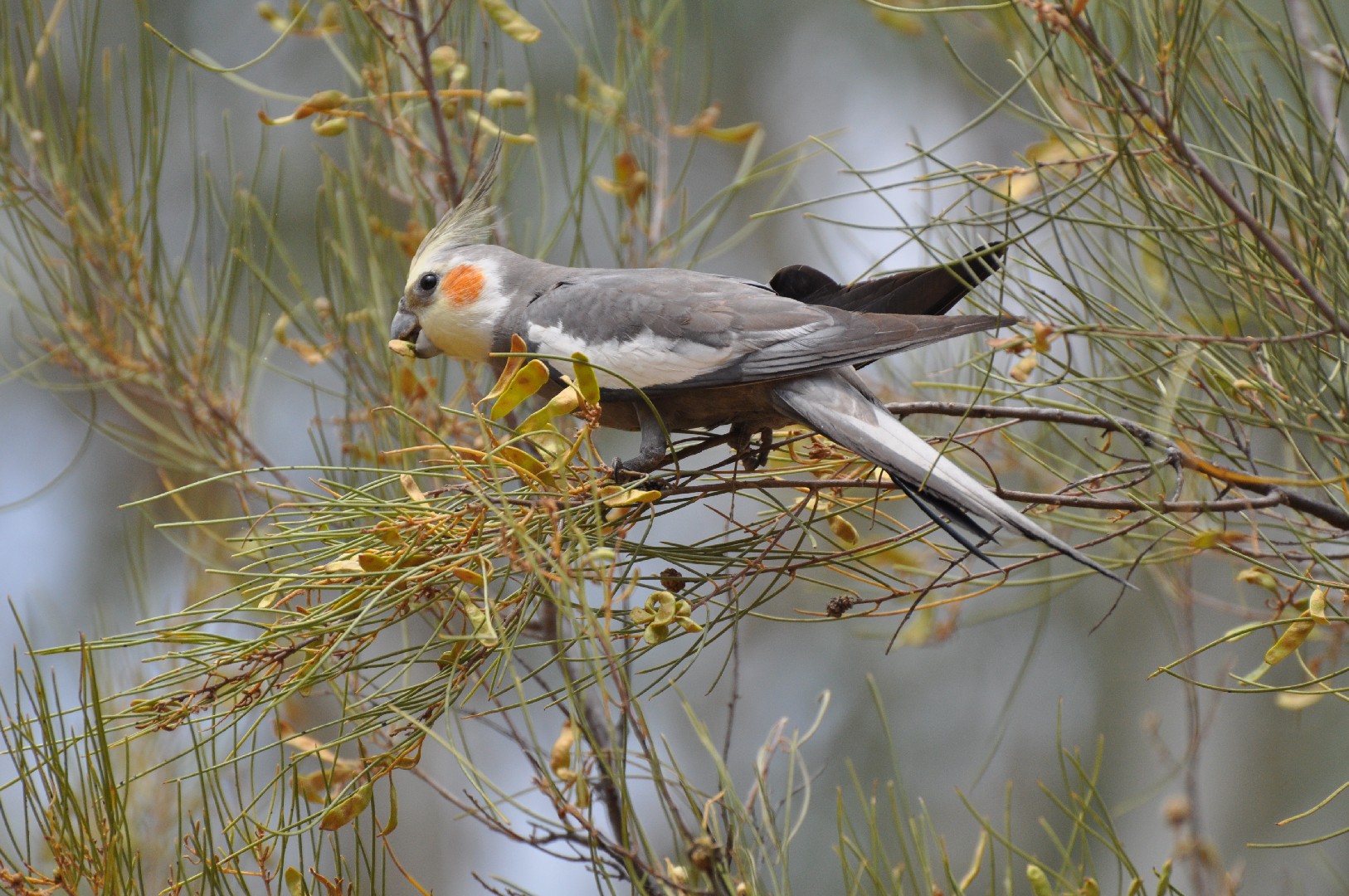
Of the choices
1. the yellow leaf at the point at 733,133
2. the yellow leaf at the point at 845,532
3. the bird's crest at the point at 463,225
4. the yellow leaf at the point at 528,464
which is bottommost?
the yellow leaf at the point at 845,532

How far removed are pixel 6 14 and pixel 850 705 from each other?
5.53 meters

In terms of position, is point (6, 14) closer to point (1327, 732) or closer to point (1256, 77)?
point (1256, 77)

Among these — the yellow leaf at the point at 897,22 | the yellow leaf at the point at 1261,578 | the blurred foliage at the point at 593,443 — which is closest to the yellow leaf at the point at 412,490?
the blurred foliage at the point at 593,443

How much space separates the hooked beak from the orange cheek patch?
115mm

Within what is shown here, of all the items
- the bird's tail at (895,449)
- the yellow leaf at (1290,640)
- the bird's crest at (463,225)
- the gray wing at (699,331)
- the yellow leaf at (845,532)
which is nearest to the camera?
the yellow leaf at (1290,640)

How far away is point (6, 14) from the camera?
97.2 inches

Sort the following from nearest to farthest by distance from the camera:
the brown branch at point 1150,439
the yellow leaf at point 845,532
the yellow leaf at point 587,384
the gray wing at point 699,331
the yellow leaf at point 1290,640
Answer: the brown branch at point 1150,439 → the yellow leaf at point 1290,640 → the yellow leaf at point 587,384 → the yellow leaf at point 845,532 → the gray wing at point 699,331

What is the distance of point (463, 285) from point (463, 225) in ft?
0.47

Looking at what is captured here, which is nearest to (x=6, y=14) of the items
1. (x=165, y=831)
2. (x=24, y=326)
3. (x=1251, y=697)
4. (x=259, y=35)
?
(x=165, y=831)

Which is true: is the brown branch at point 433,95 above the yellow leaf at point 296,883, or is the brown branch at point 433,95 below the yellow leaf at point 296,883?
above

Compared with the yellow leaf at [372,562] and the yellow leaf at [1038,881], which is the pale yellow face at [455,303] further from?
the yellow leaf at [1038,881]

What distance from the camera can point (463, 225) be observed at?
8.93 feet

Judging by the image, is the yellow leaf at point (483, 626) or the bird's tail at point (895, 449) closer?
the yellow leaf at point (483, 626)

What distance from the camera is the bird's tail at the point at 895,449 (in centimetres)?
175
